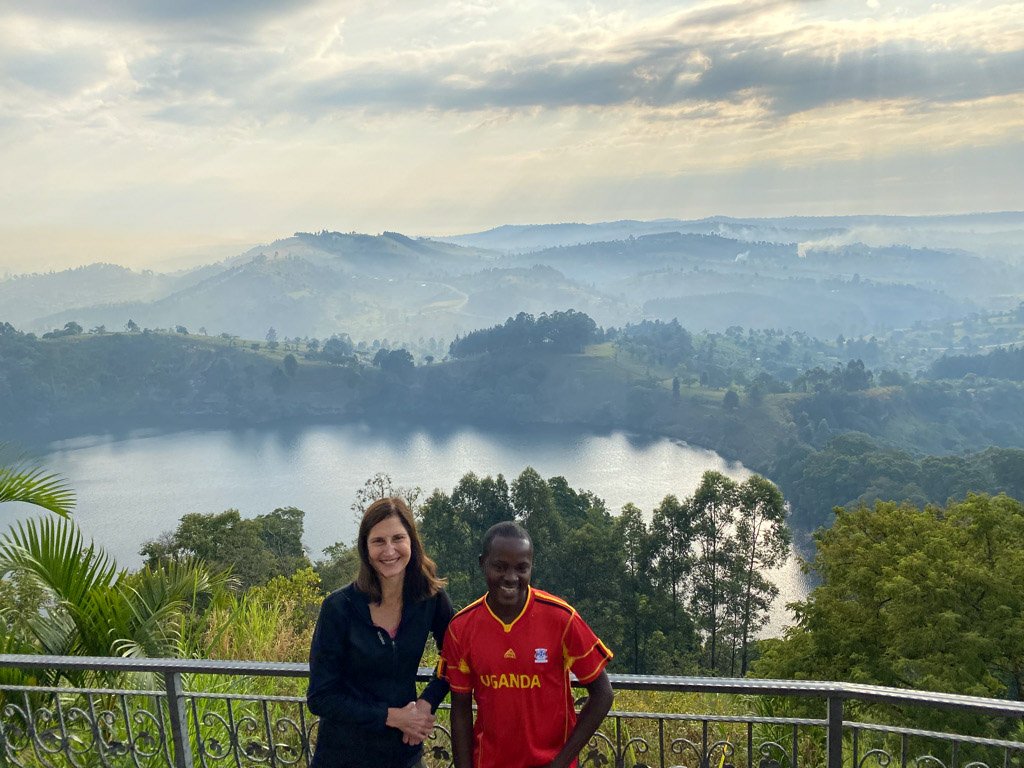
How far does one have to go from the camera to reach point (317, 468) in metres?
95.4

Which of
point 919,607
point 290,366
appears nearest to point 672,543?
point 919,607

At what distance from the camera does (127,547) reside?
2589 inches

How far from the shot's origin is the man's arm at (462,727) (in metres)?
2.53

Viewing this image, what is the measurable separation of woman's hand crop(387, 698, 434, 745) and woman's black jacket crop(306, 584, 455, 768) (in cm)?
3

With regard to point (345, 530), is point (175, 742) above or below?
above

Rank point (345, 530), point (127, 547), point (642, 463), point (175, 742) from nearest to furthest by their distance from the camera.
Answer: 1. point (175, 742)
2. point (127, 547)
3. point (345, 530)
4. point (642, 463)

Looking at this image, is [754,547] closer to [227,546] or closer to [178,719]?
[227,546]

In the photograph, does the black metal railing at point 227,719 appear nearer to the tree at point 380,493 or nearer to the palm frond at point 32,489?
the palm frond at point 32,489

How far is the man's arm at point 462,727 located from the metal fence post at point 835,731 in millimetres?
871

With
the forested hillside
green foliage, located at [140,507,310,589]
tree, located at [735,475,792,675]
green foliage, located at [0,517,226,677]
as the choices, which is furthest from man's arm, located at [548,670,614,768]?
the forested hillside

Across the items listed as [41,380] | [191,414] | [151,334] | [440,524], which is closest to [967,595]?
[440,524]

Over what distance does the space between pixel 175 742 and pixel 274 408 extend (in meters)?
136

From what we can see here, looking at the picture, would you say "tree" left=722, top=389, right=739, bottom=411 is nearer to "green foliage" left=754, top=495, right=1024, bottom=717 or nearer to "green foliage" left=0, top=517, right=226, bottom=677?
"green foliage" left=754, top=495, right=1024, bottom=717

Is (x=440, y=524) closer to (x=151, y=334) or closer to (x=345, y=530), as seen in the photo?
(x=345, y=530)
